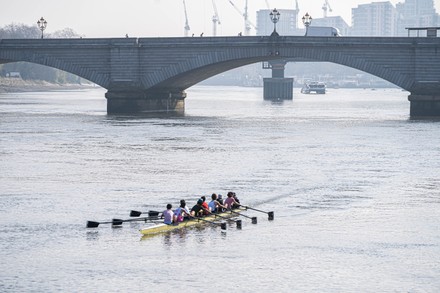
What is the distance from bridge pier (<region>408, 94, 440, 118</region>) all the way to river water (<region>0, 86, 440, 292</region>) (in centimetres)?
2200

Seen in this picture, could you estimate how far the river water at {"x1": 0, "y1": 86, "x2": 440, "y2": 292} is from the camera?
2862cm

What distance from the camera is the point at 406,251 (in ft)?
104

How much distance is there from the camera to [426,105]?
9438 cm

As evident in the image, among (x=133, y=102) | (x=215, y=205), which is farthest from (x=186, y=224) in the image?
(x=133, y=102)

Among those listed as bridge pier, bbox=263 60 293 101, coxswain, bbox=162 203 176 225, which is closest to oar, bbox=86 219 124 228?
coxswain, bbox=162 203 176 225

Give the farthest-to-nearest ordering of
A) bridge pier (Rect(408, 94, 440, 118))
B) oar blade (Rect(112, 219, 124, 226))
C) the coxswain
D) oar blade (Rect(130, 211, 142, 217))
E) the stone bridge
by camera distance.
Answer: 1. the stone bridge
2. bridge pier (Rect(408, 94, 440, 118))
3. oar blade (Rect(130, 211, 142, 217))
4. the coxswain
5. oar blade (Rect(112, 219, 124, 226))

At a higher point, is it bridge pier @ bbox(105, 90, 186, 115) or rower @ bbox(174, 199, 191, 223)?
bridge pier @ bbox(105, 90, 186, 115)

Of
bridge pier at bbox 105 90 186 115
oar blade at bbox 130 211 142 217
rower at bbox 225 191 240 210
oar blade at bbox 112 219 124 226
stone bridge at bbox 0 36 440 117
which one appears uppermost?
stone bridge at bbox 0 36 440 117

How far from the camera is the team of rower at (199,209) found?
35094 millimetres

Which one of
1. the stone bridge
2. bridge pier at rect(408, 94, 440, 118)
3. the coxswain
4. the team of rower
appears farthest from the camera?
the stone bridge

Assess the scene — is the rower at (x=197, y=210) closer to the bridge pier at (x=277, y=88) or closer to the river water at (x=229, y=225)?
the river water at (x=229, y=225)

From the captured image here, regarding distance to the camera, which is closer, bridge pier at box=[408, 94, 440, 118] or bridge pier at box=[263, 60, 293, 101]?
bridge pier at box=[408, 94, 440, 118]

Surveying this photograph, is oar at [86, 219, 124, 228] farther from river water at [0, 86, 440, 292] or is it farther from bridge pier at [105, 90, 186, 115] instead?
bridge pier at [105, 90, 186, 115]

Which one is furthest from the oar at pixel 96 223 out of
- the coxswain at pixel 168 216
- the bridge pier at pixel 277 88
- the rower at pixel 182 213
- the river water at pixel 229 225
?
the bridge pier at pixel 277 88
